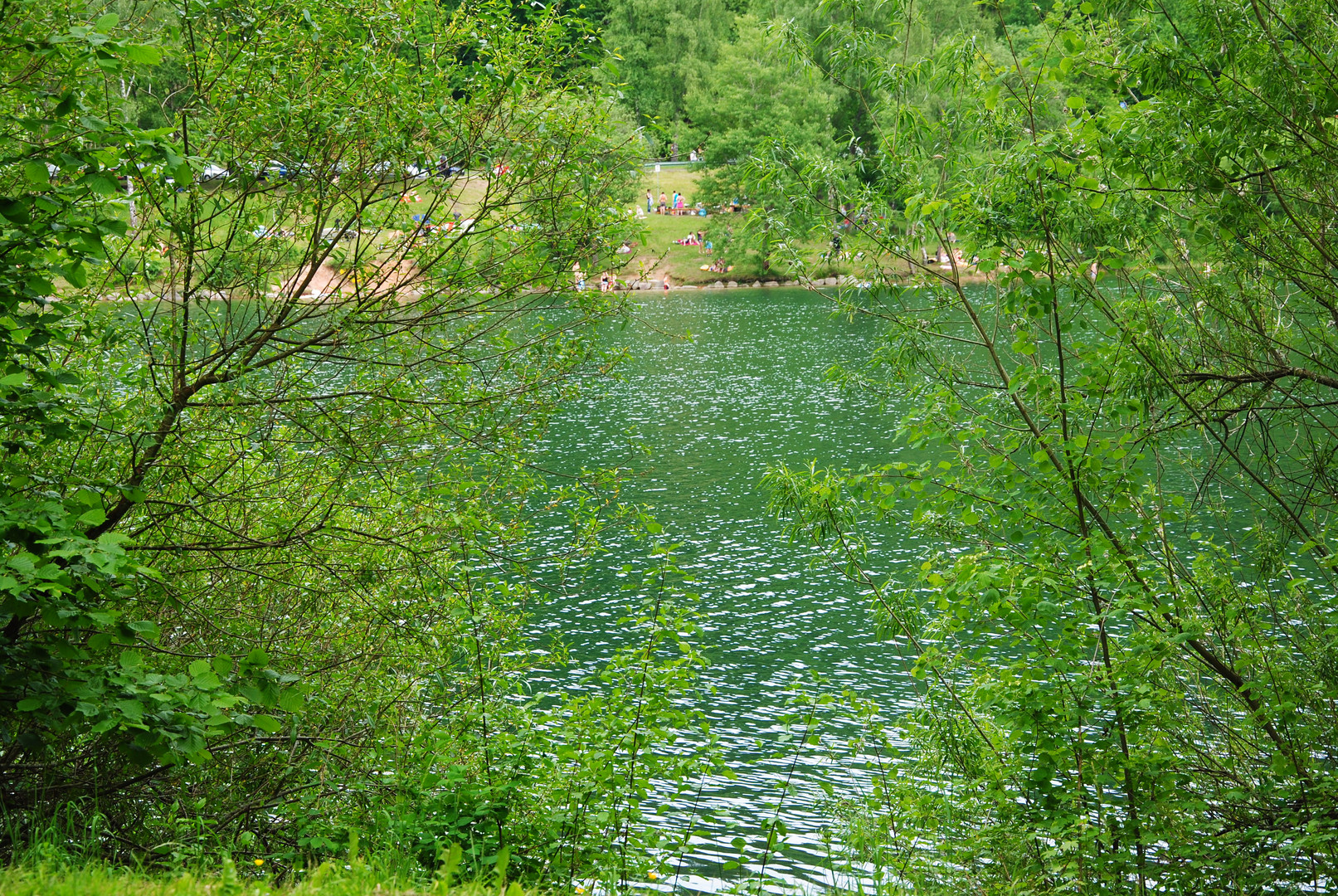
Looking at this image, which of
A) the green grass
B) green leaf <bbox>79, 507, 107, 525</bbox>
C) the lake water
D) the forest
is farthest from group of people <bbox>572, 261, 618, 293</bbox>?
the green grass

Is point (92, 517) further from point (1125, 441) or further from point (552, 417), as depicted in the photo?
point (1125, 441)

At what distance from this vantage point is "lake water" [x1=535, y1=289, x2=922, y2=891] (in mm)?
11469

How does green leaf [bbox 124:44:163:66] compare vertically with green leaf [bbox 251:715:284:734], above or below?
above

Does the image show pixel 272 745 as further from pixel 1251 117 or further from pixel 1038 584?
pixel 1251 117

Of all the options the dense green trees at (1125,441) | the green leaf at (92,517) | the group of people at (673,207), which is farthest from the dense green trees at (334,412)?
the group of people at (673,207)

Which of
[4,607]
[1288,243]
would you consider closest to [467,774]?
[4,607]

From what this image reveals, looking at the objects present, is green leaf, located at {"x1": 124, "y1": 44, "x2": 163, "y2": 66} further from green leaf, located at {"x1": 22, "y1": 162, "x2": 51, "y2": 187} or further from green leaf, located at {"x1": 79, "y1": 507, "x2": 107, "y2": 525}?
green leaf, located at {"x1": 79, "y1": 507, "x2": 107, "y2": 525}

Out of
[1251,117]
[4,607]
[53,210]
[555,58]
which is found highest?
[555,58]

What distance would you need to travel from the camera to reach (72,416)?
5.39 metres

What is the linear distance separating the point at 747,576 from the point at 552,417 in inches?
464

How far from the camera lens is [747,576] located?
1998 centimetres

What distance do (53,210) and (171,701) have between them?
82.4 inches

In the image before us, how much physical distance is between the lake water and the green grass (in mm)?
3395

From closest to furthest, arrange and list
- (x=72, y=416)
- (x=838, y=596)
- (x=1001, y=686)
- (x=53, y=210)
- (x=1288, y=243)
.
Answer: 1. (x=53, y=210)
2. (x=72, y=416)
3. (x=1288, y=243)
4. (x=1001, y=686)
5. (x=838, y=596)
